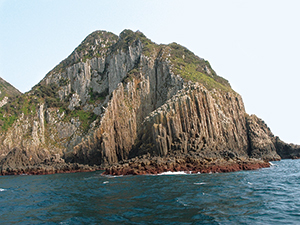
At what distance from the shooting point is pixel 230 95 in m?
87.4

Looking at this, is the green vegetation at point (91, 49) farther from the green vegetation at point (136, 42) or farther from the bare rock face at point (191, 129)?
the bare rock face at point (191, 129)

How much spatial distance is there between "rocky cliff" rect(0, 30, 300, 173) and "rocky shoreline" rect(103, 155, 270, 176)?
7.41ft

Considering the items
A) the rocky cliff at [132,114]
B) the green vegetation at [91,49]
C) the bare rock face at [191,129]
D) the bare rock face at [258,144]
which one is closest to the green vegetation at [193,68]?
the rocky cliff at [132,114]

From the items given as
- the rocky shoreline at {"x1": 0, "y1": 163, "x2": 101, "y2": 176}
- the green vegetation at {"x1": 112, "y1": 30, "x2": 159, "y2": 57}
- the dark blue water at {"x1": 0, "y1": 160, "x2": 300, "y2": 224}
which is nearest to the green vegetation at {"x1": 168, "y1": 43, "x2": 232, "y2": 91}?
the green vegetation at {"x1": 112, "y1": 30, "x2": 159, "y2": 57}

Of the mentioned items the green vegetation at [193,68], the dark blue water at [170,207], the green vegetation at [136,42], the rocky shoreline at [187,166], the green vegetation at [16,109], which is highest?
the green vegetation at [136,42]

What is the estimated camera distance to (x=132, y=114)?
90.1 meters

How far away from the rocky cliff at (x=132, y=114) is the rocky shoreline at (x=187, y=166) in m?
2.26

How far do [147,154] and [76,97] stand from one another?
67.1 meters

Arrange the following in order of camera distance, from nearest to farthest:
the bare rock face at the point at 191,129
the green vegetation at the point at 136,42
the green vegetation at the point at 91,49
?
the bare rock face at the point at 191,129
the green vegetation at the point at 136,42
the green vegetation at the point at 91,49

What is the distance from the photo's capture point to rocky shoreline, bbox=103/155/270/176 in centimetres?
4700

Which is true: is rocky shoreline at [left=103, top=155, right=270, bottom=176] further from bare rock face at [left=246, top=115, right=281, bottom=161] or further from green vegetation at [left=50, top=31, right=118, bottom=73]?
green vegetation at [left=50, top=31, right=118, bottom=73]

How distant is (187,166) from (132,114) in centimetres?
4450

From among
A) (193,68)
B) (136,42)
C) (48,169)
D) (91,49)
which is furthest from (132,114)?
(91,49)

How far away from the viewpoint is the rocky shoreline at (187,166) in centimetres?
4700
